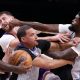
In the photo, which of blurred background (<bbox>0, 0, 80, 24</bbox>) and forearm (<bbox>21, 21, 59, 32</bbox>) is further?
blurred background (<bbox>0, 0, 80, 24</bbox>)

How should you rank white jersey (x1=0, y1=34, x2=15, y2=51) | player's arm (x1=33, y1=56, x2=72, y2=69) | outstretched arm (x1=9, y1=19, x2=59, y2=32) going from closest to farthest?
player's arm (x1=33, y1=56, x2=72, y2=69), outstretched arm (x1=9, y1=19, x2=59, y2=32), white jersey (x1=0, y1=34, x2=15, y2=51)

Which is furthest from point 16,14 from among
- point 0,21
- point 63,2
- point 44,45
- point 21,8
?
point 44,45

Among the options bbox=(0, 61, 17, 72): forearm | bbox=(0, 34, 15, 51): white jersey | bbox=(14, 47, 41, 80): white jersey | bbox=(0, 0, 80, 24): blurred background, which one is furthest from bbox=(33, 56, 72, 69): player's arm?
bbox=(0, 0, 80, 24): blurred background

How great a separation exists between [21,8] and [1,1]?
342 mm

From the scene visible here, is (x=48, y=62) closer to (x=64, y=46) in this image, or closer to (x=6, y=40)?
(x=64, y=46)

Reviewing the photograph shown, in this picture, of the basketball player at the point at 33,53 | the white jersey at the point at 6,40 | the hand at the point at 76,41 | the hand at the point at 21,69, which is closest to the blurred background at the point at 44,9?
the white jersey at the point at 6,40

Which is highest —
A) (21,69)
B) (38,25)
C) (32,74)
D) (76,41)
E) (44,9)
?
(76,41)

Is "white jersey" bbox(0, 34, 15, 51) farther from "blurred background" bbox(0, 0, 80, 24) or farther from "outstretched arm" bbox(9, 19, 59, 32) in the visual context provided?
"blurred background" bbox(0, 0, 80, 24)

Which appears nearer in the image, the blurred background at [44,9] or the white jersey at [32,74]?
the white jersey at [32,74]

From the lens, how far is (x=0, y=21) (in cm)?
702

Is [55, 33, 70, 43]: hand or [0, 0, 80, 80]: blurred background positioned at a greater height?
[55, 33, 70, 43]: hand

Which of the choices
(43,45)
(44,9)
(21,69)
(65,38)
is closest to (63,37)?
(65,38)

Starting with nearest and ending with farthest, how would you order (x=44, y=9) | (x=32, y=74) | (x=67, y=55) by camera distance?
(x=67, y=55), (x=32, y=74), (x=44, y=9)

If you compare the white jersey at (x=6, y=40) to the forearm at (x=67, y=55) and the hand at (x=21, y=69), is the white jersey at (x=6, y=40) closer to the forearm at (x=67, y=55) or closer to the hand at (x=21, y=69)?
the forearm at (x=67, y=55)
